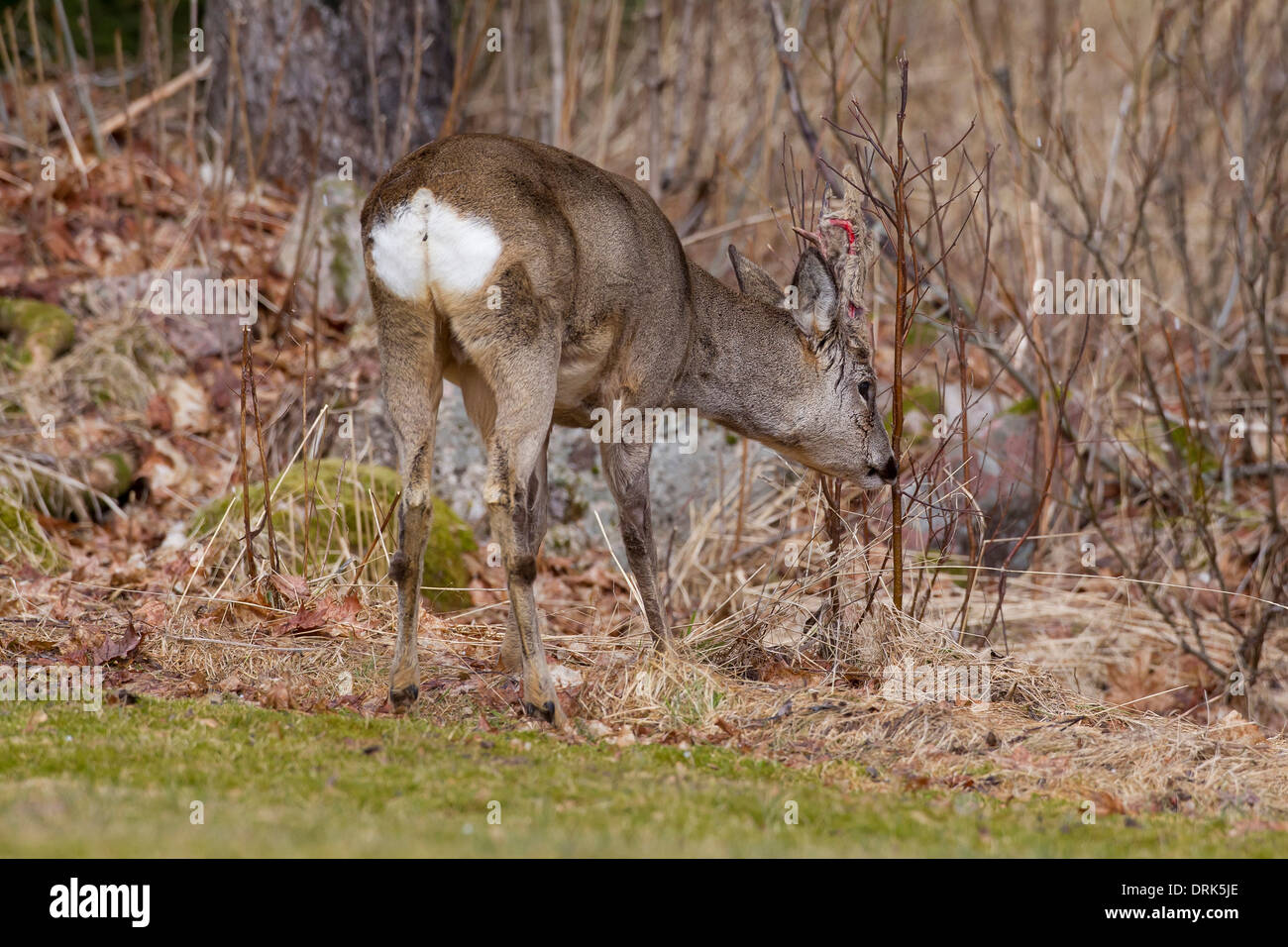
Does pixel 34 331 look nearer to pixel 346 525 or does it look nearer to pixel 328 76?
pixel 328 76

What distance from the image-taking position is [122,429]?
970 cm

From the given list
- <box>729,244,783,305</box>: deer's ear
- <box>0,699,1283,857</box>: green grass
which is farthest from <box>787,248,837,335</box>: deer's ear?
<box>0,699,1283,857</box>: green grass

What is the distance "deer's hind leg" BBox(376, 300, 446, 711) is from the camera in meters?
5.24

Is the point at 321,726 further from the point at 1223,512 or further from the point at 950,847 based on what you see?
the point at 1223,512

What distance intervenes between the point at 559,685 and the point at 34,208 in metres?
7.22

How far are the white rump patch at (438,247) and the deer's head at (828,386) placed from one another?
1.74 m

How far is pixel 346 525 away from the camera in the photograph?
25.6 ft

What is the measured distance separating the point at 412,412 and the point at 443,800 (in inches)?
64.3

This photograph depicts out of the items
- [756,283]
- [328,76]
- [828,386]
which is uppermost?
[328,76]

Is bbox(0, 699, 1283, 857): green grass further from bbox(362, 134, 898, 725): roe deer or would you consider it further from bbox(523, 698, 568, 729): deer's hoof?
bbox(362, 134, 898, 725): roe deer

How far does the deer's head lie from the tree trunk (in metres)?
5.69

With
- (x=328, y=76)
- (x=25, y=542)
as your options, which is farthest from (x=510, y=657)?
(x=328, y=76)

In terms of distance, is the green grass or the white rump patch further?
the white rump patch

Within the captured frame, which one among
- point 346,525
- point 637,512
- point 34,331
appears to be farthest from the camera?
point 34,331
